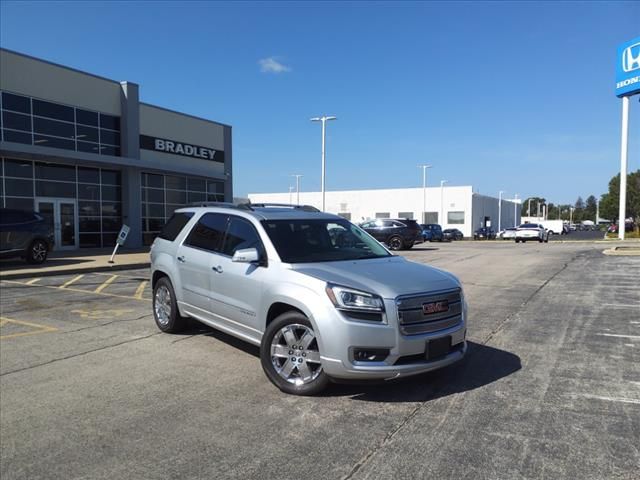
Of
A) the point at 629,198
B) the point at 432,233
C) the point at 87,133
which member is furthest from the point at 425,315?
the point at 629,198

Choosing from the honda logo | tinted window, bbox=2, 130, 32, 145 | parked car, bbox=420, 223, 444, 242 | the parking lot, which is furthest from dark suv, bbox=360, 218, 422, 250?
parked car, bbox=420, 223, 444, 242

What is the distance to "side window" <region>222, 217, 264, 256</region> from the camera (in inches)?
210

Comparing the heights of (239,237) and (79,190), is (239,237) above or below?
below

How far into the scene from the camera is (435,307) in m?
4.39

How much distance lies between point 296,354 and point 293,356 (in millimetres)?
47

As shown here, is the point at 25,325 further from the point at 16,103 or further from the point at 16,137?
the point at 16,103

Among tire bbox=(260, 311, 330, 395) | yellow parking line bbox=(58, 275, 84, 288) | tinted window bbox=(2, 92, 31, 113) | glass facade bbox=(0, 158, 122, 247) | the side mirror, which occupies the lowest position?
yellow parking line bbox=(58, 275, 84, 288)

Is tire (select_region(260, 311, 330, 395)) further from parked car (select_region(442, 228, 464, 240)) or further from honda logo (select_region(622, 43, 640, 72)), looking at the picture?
parked car (select_region(442, 228, 464, 240))

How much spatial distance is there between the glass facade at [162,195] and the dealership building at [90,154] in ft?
0.19

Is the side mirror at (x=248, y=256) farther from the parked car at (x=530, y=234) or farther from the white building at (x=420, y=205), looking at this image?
the white building at (x=420, y=205)

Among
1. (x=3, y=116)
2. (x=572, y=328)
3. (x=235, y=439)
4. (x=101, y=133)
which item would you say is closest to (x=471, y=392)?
(x=235, y=439)

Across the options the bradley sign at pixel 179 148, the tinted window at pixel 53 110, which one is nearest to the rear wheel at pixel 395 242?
the bradley sign at pixel 179 148

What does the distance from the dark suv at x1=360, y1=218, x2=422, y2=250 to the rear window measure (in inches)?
687

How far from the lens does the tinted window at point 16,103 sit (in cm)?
2017
